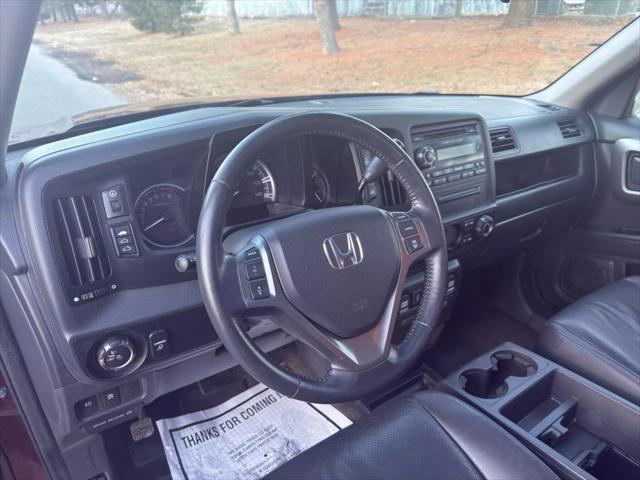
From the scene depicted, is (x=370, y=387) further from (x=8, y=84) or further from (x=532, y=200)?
(x=532, y=200)

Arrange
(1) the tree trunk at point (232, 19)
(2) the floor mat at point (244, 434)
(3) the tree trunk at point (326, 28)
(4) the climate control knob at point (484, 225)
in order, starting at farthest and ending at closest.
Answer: (3) the tree trunk at point (326, 28) < (1) the tree trunk at point (232, 19) < (4) the climate control knob at point (484, 225) < (2) the floor mat at point (244, 434)

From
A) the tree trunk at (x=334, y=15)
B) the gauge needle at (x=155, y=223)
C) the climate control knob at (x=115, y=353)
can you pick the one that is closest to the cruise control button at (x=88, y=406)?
the climate control knob at (x=115, y=353)

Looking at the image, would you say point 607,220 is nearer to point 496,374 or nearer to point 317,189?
point 496,374

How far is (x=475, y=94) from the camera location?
2812mm

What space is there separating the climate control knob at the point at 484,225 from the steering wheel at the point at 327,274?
69 cm

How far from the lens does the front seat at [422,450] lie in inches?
46.7

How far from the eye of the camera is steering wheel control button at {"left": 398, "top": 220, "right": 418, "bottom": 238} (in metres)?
1.32

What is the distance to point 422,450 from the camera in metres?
1.25

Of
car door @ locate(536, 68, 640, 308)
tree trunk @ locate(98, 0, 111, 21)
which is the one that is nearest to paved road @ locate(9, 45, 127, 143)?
tree trunk @ locate(98, 0, 111, 21)

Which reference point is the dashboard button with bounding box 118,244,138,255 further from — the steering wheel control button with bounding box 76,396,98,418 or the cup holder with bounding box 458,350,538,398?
the cup holder with bounding box 458,350,538,398

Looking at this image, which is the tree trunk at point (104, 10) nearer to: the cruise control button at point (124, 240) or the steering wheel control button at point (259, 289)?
the cruise control button at point (124, 240)

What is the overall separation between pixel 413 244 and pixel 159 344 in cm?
70

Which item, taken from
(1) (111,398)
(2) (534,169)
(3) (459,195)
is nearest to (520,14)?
(2) (534,169)

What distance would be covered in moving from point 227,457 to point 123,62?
71.2 inches
